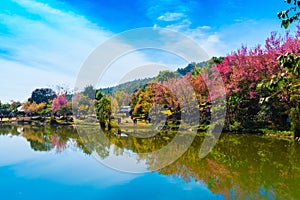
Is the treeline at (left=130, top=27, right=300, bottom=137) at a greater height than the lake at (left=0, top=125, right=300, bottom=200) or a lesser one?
greater

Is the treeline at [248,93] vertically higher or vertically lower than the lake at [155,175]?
higher

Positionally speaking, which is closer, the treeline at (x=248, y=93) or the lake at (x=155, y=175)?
the lake at (x=155, y=175)

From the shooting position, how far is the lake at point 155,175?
3.81m

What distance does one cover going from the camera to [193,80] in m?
12.8

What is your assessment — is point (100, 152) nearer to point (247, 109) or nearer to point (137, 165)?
point (137, 165)

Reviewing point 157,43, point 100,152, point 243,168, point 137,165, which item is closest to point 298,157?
point 243,168

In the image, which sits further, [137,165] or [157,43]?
[157,43]

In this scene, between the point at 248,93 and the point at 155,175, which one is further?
the point at 248,93

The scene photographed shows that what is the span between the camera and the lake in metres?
3.81

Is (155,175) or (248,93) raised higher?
(248,93)

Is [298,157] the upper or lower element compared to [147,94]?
lower

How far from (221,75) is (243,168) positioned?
6722 mm

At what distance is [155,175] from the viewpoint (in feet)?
16.1

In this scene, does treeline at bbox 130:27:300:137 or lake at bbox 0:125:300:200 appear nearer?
lake at bbox 0:125:300:200
